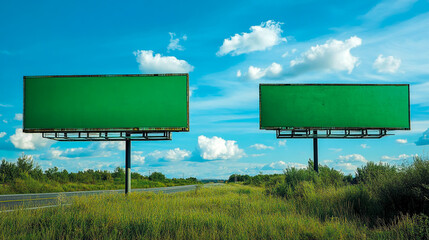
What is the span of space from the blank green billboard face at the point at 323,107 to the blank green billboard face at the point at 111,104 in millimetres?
4813

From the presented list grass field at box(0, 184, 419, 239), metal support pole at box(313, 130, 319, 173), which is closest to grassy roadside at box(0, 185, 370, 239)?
grass field at box(0, 184, 419, 239)

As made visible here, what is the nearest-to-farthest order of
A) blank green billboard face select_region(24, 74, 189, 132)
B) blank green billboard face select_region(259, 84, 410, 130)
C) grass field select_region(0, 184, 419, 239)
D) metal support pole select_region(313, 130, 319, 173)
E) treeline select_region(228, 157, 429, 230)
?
grass field select_region(0, 184, 419, 239) → treeline select_region(228, 157, 429, 230) → blank green billboard face select_region(24, 74, 189, 132) → metal support pole select_region(313, 130, 319, 173) → blank green billboard face select_region(259, 84, 410, 130)

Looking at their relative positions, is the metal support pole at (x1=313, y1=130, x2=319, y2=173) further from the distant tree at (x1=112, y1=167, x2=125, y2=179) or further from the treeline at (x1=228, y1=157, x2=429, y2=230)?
the distant tree at (x1=112, y1=167, x2=125, y2=179)

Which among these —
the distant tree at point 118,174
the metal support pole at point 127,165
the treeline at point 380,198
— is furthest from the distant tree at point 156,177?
the treeline at point 380,198

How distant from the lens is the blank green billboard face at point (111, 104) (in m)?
15.6

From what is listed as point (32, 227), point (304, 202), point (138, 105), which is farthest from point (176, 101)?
point (32, 227)

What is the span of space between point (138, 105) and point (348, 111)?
1108 centimetres

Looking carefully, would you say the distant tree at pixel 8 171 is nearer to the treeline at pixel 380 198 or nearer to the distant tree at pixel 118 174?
the distant tree at pixel 118 174

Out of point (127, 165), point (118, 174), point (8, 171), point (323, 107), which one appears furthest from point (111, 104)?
point (118, 174)

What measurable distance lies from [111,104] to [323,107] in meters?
11.0

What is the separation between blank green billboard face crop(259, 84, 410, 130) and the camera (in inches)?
683

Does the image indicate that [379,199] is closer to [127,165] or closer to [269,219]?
[269,219]

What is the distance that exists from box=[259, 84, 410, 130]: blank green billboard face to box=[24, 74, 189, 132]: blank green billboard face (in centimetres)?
481

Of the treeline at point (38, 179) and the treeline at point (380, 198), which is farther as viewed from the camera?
the treeline at point (38, 179)
